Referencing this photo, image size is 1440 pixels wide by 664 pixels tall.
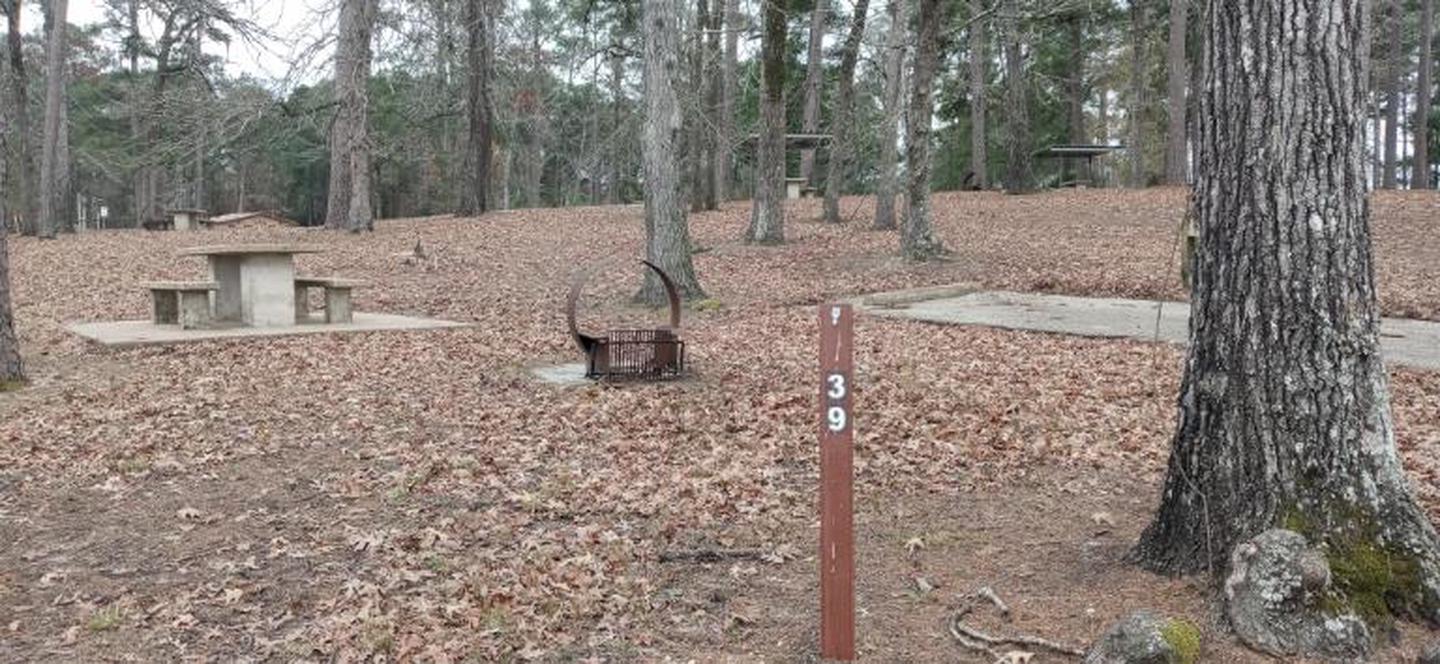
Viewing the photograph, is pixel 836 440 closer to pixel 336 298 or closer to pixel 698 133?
pixel 336 298

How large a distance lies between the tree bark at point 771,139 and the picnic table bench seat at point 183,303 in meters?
9.27

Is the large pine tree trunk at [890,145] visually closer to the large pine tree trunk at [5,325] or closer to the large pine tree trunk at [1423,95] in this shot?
the large pine tree trunk at [5,325]

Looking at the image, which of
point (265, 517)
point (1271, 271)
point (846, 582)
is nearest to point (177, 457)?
point (265, 517)

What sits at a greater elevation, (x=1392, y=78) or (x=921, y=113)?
(x=1392, y=78)

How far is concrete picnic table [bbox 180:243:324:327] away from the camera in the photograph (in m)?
11.1

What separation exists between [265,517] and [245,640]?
4.66 ft

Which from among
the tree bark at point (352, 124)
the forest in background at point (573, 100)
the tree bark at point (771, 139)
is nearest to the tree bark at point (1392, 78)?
the forest in background at point (573, 100)

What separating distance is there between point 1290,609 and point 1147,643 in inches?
18.7

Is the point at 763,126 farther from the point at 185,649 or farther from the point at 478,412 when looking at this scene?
the point at 185,649

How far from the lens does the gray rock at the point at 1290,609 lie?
2967 millimetres

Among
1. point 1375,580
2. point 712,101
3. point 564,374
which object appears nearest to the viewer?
point 1375,580

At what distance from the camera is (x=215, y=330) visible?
10.5 m

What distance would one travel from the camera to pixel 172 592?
394 centimetres

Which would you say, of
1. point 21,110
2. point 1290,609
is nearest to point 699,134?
point 21,110
